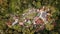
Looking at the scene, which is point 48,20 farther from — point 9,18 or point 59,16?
point 9,18

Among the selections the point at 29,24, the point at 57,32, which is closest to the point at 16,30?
the point at 29,24

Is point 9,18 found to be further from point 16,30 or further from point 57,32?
point 57,32

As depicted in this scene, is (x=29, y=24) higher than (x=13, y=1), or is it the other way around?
(x=13, y=1)

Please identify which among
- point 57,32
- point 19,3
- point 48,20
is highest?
point 19,3

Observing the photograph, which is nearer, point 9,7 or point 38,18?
point 38,18

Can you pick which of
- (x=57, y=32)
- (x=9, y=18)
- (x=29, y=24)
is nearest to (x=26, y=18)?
(x=29, y=24)

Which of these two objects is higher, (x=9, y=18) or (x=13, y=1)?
(x=13, y=1)

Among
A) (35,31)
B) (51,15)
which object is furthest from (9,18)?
(51,15)

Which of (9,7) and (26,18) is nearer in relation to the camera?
(26,18)
